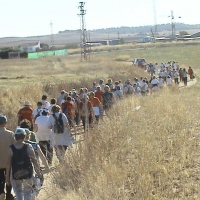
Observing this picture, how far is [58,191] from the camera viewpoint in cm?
805

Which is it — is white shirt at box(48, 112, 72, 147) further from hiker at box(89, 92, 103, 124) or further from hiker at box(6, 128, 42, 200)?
hiker at box(89, 92, 103, 124)

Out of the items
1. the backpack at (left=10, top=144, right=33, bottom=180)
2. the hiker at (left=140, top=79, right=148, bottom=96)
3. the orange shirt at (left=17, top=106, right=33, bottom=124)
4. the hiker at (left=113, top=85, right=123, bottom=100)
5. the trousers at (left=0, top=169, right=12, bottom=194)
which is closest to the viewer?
the backpack at (left=10, top=144, right=33, bottom=180)

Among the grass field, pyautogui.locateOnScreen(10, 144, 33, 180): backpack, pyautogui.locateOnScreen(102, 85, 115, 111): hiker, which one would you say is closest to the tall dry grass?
the grass field

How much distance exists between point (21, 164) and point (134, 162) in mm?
2278

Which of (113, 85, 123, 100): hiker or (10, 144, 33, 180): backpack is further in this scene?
(113, 85, 123, 100): hiker

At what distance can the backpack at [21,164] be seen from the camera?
696 cm

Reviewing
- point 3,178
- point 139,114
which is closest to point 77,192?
point 3,178

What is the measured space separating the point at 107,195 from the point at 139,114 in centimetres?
664

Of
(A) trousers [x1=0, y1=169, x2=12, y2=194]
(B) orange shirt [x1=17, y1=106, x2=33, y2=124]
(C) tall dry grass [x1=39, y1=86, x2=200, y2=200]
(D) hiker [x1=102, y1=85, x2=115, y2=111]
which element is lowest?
(A) trousers [x1=0, y1=169, x2=12, y2=194]

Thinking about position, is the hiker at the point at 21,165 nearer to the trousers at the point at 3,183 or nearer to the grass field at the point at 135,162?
the grass field at the point at 135,162

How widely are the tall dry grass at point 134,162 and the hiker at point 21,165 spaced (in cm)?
70

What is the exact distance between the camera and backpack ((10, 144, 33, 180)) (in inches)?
274

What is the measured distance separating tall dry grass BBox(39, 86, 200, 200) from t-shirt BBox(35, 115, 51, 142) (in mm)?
980

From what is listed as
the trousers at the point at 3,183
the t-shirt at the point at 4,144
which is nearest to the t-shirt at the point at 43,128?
the trousers at the point at 3,183
